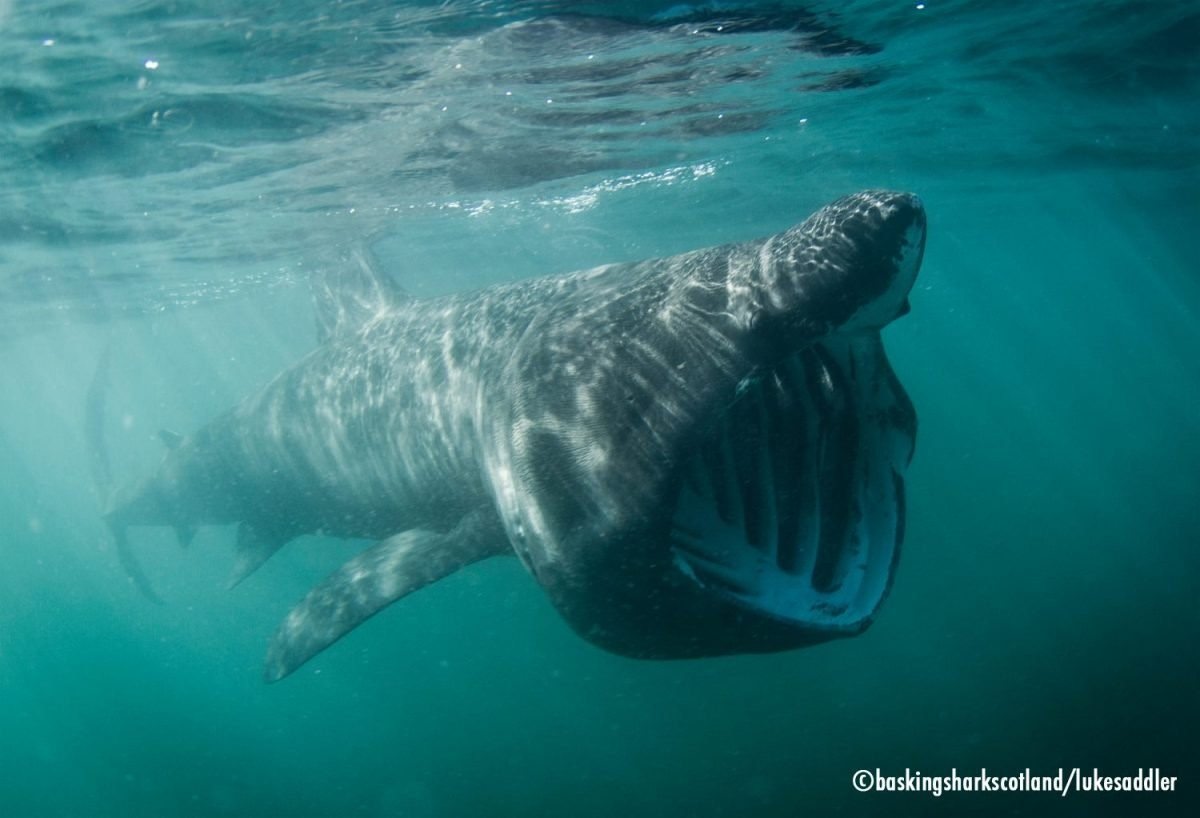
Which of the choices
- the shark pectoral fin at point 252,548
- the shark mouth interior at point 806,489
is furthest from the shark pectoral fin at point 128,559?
the shark mouth interior at point 806,489

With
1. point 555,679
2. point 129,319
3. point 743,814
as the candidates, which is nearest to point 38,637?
point 129,319

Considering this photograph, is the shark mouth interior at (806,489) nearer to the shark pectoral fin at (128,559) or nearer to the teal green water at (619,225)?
the teal green water at (619,225)

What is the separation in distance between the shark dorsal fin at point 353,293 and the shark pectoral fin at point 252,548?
2.97m

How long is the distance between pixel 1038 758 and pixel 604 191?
16399 millimetres

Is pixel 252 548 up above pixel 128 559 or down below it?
above

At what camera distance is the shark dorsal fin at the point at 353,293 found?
33.9 ft

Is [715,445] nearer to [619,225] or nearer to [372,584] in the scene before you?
[372,584]

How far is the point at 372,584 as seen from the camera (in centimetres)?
634

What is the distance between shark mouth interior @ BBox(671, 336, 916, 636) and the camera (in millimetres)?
3680

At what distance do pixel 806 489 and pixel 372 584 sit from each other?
12.8ft

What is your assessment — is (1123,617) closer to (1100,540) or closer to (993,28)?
(1100,540)

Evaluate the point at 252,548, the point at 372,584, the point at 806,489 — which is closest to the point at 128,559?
the point at 252,548

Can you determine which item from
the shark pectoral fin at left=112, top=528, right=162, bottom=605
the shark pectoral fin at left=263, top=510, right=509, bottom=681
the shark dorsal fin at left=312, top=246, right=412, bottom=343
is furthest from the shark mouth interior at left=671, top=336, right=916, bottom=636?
the shark pectoral fin at left=112, top=528, right=162, bottom=605

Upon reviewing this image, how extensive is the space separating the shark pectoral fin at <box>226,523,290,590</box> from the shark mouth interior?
8531mm
